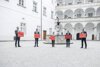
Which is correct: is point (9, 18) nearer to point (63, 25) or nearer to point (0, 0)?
point (0, 0)

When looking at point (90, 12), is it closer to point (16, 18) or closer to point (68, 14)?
point (68, 14)

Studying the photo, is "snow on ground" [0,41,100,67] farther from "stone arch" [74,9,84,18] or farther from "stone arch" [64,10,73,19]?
"stone arch" [64,10,73,19]

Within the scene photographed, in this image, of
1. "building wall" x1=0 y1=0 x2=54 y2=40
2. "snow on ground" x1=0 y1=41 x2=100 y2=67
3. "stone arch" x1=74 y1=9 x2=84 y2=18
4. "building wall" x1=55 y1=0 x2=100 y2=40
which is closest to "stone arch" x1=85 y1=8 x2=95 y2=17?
"building wall" x1=55 y1=0 x2=100 y2=40

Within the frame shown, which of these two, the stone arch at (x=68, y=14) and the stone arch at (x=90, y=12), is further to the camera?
the stone arch at (x=68, y=14)

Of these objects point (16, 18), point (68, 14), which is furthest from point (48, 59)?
point (68, 14)

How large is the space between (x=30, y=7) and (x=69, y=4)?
23378 mm

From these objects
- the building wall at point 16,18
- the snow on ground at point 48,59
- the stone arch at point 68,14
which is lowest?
the snow on ground at point 48,59

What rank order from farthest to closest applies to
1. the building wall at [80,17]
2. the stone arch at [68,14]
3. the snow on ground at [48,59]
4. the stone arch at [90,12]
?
the stone arch at [68,14], the stone arch at [90,12], the building wall at [80,17], the snow on ground at [48,59]

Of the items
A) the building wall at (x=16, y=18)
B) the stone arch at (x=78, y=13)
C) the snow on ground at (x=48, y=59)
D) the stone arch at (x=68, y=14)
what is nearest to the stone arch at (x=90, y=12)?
the stone arch at (x=78, y=13)

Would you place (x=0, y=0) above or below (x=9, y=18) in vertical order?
above

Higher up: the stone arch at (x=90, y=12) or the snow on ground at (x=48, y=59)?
the stone arch at (x=90, y=12)

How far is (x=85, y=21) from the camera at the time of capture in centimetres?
4469

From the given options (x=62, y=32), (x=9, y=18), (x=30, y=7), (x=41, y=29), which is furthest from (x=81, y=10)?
(x=9, y=18)

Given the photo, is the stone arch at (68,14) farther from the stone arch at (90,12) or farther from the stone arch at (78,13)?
the stone arch at (90,12)
